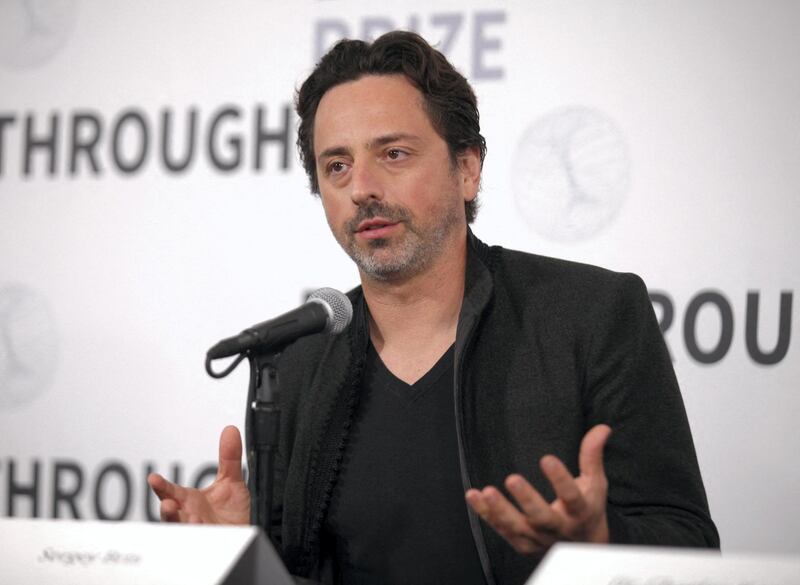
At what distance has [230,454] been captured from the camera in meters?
1.83

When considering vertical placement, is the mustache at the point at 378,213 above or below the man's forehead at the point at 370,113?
below

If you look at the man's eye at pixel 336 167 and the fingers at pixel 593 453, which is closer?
the fingers at pixel 593 453

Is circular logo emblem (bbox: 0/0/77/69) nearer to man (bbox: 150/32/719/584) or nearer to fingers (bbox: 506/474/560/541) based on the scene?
man (bbox: 150/32/719/584)

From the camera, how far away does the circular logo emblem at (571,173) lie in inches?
106

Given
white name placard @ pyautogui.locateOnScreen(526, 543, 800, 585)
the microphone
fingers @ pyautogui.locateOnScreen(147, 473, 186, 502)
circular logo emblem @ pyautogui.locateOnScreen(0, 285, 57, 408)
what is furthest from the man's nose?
circular logo emblem @ pyautogui.locateOnScreen(0, 285, 57, 408)

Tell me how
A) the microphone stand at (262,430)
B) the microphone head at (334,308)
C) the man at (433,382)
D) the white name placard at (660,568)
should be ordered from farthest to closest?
the man at (433,382) → the microphone head at (334,308) → the microphone stand at (262,430) → the white name placard at (660,568)

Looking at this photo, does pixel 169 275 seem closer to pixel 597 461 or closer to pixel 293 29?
pixel 293 29

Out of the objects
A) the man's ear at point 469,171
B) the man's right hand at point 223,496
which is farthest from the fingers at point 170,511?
the man's ear at point 469,171

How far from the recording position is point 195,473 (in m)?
3.01

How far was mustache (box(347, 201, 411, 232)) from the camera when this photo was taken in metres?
2.19

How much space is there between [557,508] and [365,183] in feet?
3.20

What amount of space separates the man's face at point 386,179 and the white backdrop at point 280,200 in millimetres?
510

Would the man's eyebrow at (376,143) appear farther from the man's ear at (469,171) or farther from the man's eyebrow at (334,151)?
the man's ear at (469,171)

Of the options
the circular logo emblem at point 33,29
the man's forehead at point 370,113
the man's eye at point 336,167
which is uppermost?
the circular logo emblem at point 33,29
